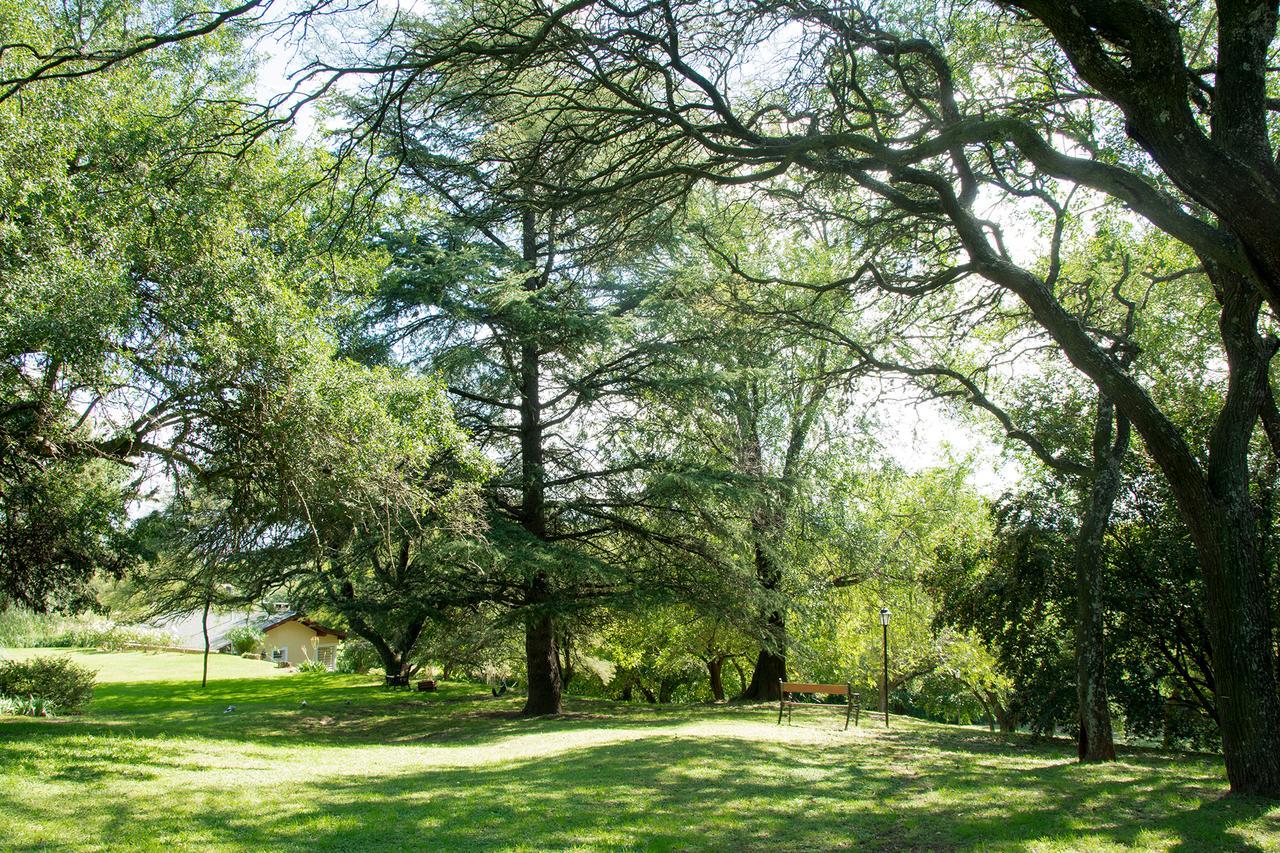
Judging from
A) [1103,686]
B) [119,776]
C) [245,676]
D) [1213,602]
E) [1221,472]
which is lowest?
[245,676]

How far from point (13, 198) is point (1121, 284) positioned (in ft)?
45.8

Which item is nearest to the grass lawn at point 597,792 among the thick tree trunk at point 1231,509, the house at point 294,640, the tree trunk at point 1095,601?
the tree trunk at point 1095,601

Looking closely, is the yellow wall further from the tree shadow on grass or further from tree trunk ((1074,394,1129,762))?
tree trunk ((1074,394,1129,762))

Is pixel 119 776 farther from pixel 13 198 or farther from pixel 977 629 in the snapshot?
pixel 977 629

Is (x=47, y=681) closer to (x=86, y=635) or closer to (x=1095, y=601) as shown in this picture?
(x=1095, y=601)

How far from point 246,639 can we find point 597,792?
4055cm

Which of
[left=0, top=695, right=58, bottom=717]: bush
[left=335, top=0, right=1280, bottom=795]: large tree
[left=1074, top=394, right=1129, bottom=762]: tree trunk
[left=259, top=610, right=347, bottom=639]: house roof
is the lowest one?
[left=259, top=610, right=347, bottom=639]: house roof

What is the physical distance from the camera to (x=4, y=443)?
8.30 metres

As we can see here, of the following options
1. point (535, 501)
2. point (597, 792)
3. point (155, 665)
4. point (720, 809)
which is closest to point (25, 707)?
point (535, 501)

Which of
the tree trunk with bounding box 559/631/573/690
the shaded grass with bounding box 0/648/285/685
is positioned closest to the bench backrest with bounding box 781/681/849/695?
the tree trunk with bounding box 559/631/573/690

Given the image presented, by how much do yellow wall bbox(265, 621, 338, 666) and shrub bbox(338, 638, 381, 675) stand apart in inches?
456

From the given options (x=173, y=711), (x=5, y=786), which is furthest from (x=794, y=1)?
(x=173, y=711)

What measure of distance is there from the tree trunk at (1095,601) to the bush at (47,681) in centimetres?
1610

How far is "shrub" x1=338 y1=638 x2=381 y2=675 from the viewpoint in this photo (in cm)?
3117
